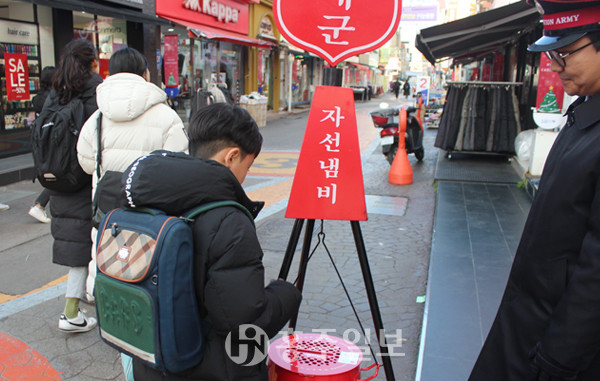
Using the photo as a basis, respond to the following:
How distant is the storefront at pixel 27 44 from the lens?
9734 mm

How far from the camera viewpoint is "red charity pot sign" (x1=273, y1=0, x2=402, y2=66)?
8.54 feet

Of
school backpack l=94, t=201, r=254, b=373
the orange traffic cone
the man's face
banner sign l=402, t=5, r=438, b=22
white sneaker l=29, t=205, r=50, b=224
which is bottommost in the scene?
white sneaker l=29, t=205, r=50, b=224

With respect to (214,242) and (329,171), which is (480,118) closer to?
(329,171)

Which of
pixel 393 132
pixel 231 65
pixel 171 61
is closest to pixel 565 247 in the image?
pixel 393 132

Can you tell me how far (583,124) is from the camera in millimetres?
1668

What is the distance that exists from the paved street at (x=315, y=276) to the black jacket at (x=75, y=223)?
609mm

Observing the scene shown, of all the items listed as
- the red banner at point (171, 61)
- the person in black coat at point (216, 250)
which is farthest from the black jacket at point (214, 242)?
the red banner at point (171, 61)

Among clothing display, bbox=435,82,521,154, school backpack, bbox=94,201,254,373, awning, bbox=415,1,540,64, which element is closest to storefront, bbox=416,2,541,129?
awning, bbox=415,1,540,64

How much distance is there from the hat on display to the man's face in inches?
1.2

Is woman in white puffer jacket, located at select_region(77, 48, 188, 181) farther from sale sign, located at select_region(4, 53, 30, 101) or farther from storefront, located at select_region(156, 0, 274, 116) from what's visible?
storefront, located at select_region(156, 0, 274, 116)

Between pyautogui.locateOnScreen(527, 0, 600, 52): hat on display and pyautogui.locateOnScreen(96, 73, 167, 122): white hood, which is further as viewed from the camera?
pyautogui.locateOnScreen(96, 73, 167, 122): white hood

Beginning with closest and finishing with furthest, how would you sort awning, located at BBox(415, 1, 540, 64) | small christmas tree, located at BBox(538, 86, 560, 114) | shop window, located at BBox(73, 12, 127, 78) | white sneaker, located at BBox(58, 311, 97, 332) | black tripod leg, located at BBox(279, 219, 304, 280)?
1. black tripod leg, located at BBox(279, 219, 304, 280)
2. white sneaker, located at BBox(58, 311, 97, 332)
3. small christmas tree, located at BBox(538, 86, 560, 114)
4. awning, located at BBox(415, 1, 540, 64)
5. shop window, located at BBox(73, 12, 127, 78)

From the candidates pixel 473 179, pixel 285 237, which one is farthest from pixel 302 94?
pixel 285 237

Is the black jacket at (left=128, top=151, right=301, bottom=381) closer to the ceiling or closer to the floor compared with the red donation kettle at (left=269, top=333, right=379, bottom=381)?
closer to the ceiling
